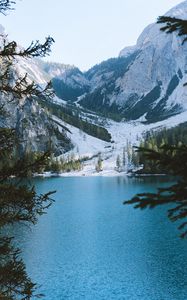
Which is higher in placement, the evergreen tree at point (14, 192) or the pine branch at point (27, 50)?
the pine branch at point (27, 50)

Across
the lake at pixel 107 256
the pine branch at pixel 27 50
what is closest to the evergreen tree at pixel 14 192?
the pine branch at pixel 27 50

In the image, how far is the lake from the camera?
58125 millimetres

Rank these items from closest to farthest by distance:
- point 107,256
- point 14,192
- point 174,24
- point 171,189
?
point 171,189, point 174,24, point 14,192, point 107,256

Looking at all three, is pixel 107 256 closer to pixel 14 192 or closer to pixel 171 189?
pixel 14 192

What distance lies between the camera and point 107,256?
7588 centimetres

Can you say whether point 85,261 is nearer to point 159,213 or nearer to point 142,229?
point 142,229

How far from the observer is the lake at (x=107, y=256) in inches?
2288

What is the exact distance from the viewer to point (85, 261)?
73062 millimetres

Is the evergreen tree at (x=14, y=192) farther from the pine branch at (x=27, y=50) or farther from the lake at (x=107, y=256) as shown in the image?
the lake at (x=107, y=256)

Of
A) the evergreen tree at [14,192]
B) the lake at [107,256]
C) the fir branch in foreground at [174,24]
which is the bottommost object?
the lake at [107,256]

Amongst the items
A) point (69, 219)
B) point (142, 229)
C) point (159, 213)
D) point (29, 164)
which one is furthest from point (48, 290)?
point (159, 213)

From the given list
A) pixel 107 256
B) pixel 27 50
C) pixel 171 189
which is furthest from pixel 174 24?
pixel 107 256

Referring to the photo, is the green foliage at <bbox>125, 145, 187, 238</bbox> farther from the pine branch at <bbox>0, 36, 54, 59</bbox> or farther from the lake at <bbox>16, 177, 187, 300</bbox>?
the lake at <bbox>16, 177, 187, 300</bbox>

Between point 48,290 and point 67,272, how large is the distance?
27.5 feet
